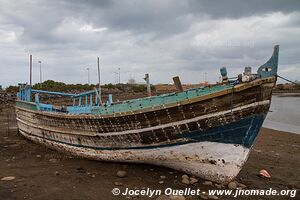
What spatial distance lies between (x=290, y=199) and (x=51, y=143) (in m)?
8.48

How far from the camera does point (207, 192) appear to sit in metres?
7.17

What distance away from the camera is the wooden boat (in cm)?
695

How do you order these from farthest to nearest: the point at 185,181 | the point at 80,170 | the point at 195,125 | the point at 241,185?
the point at 80,170 → the point at 241,185 → the point at 185,181 → the point at 195,125

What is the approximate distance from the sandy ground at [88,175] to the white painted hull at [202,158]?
340mm

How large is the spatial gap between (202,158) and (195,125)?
88 centimetres

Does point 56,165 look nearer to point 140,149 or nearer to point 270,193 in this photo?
point 140,149

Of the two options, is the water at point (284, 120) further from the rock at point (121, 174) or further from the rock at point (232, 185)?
the rock at point (121, 174)

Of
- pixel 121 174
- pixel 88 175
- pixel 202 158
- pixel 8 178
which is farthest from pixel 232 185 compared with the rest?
pixel 8 178

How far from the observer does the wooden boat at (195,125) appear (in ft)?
22.8

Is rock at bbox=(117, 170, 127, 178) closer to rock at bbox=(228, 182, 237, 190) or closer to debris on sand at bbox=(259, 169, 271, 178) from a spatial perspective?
rock at bbox=(228, 182, 237, 190)

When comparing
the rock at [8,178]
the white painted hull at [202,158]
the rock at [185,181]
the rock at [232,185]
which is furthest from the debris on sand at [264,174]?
the rock at [8,178]

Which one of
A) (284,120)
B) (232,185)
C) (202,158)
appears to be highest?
(202,158)

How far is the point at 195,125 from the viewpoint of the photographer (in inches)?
288

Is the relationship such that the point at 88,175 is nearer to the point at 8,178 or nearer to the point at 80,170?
the point at 80,170
